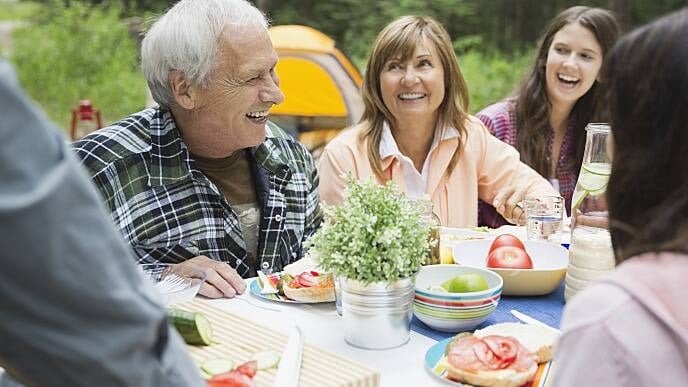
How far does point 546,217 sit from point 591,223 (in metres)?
0.35

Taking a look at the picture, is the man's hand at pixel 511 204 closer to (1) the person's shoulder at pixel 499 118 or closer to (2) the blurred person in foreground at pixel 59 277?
(1) the person's shoulder at pixel 499 118

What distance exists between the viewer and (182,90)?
2.39 m

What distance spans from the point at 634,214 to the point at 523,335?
621 mm

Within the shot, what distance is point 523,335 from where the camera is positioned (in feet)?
5.32

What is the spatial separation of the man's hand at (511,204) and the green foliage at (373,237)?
126 cm

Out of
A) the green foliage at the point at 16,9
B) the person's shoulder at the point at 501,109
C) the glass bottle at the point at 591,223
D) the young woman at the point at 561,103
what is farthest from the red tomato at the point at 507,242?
the green foliage at the point at 16,9

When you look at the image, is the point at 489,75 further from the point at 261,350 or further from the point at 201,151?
the point at 261,350

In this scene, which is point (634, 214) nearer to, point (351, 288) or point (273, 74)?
point (351, 288)

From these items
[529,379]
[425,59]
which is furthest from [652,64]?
[425,59]

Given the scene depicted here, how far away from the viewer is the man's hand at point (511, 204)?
281cm

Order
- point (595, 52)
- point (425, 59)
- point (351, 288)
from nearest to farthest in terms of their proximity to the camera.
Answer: point (351, 288)
point (425, 59)
point (595, 52)

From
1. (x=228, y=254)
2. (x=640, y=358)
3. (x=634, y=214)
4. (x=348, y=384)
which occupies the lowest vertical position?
(x=228, y=254)

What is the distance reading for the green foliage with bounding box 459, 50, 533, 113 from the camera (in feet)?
29.8

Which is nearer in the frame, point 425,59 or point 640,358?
point 640,358
